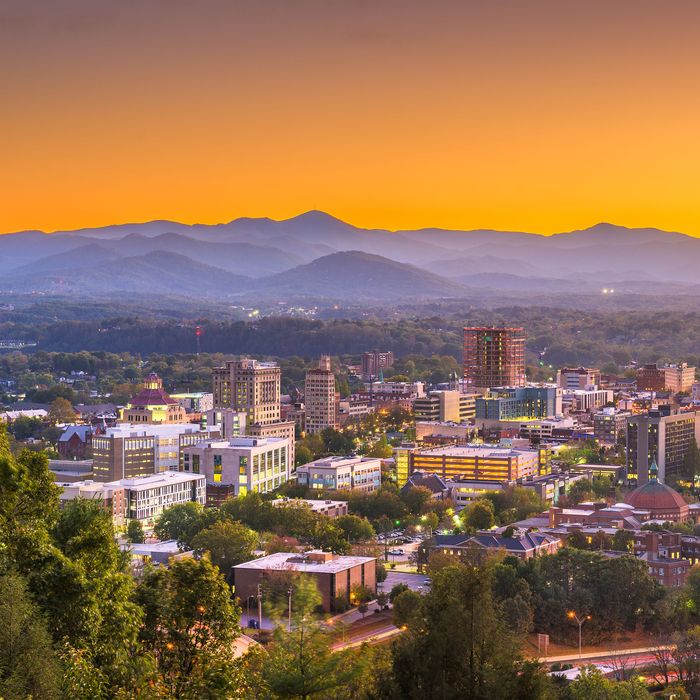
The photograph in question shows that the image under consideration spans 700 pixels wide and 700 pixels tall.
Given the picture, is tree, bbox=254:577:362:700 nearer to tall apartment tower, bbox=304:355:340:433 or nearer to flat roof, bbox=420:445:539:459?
flat roof, bbox=420:445:539:459

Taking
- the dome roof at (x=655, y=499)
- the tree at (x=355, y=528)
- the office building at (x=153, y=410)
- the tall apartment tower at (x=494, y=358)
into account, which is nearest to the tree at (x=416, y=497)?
the tree at (x=355, y=528)

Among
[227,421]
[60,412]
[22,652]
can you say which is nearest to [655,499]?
[227,421]

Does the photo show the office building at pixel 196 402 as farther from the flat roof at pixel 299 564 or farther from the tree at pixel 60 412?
the flat roof at pixel 299 564

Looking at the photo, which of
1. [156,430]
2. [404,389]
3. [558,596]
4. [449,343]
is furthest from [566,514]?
[449,343]

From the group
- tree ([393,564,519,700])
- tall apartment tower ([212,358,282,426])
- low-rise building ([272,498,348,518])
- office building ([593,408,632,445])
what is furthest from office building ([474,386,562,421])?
tree ([393,564,519,700])

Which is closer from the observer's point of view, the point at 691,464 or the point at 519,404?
the point at 691,464

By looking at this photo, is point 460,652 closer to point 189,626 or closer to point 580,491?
point 189,626
